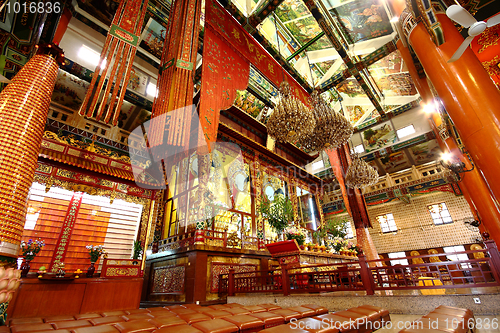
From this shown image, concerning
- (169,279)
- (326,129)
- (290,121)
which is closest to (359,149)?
(326,129)

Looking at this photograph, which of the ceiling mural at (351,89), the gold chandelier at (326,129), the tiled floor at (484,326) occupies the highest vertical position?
the ceiling mural at (351,89)

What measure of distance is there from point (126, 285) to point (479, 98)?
644 centimetres

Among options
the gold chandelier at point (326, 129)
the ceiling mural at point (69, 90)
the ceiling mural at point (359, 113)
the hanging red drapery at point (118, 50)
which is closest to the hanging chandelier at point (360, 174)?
the gold chandelier at point (326, 129)

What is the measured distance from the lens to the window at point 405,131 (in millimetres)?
10108

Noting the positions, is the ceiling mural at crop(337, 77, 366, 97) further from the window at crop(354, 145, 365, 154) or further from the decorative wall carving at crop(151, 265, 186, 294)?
the decorative wall carving at crop(151, 265, 186, 294)

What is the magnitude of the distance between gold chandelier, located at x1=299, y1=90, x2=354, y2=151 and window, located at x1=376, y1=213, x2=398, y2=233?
8.62 m

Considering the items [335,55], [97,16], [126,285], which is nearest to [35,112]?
[126,285]

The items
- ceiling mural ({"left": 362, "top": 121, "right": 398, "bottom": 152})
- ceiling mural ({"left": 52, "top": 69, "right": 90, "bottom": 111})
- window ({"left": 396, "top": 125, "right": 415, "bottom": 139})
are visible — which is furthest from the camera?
ceiling mural ({"left": 362, "top": 121, "right": 398, "bottom": 152})

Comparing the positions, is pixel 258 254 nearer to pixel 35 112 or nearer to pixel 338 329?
pixel 338 329

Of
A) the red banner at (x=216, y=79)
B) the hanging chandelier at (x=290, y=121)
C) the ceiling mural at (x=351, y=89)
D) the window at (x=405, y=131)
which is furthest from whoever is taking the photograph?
the window at (x=405, y=131)

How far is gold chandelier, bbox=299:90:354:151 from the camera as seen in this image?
5.27 metres

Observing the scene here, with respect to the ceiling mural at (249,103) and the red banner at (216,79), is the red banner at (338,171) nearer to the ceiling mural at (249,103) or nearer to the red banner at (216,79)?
the ceiling mural at (249,103)

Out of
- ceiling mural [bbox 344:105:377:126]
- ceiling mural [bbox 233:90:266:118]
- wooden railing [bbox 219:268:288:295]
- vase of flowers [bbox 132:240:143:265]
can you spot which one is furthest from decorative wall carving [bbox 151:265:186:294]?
ceiling mural [bbox 344:105:377:126]

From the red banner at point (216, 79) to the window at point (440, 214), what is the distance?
Answer: 11.3 meters
